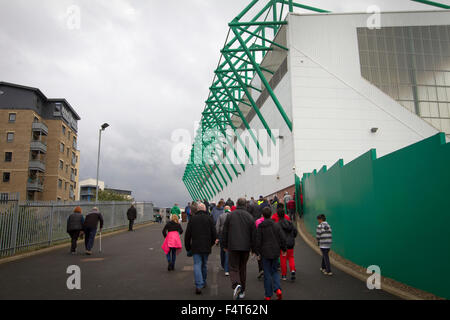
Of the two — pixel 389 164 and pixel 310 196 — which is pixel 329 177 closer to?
pixel 310 196

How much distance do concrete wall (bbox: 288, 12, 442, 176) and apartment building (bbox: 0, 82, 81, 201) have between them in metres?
38.4

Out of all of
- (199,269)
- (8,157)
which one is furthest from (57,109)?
(199,269)

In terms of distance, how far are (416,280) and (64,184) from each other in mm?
55208

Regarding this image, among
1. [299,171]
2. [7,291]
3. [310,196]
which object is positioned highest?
[299,171]

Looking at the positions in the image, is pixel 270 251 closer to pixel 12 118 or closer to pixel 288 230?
pixel 288 230

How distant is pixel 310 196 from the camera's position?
57.1 ft

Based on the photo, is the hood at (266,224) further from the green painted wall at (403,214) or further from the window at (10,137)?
the window at (10,137)

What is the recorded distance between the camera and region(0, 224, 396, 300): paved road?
655 cm

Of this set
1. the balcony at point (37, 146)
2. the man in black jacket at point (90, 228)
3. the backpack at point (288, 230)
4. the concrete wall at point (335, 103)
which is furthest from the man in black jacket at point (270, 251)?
the balcony at point (37, 146)

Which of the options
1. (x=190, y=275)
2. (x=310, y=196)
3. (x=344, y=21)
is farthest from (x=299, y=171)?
(x=190, y=275)

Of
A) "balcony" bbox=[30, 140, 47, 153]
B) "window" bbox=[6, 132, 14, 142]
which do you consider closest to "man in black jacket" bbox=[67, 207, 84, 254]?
"balcony" bbox=[30, 140, 47, 153]

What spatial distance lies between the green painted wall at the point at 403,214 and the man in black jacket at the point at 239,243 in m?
3.01

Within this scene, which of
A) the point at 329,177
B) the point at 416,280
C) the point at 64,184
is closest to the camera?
the point at 416,280

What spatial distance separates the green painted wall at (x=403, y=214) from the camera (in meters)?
5.96
